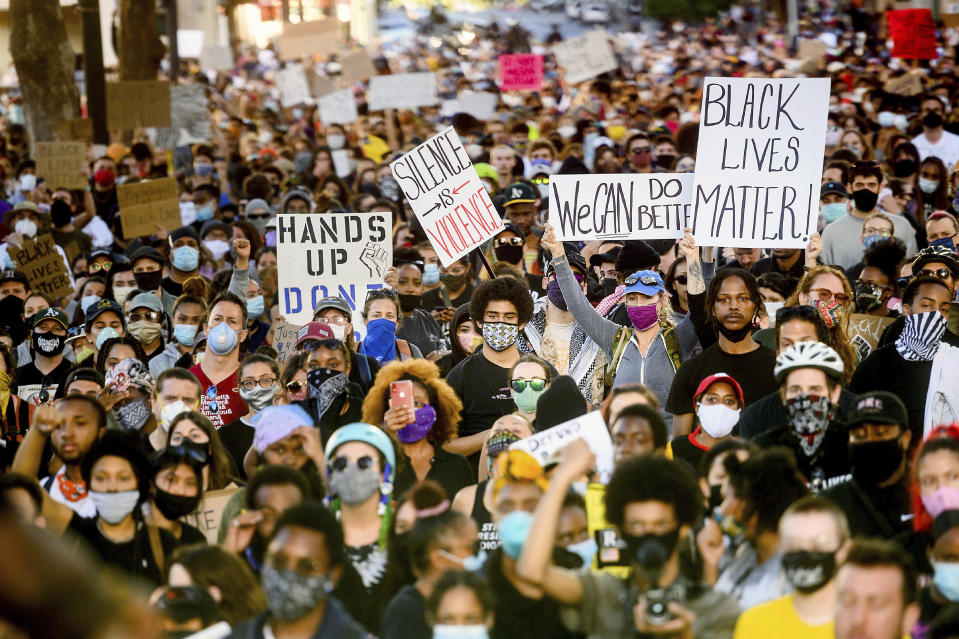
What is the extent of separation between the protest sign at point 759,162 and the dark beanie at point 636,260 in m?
0.35

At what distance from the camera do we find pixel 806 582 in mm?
4316

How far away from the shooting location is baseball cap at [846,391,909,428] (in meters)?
5.25

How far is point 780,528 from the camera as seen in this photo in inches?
180

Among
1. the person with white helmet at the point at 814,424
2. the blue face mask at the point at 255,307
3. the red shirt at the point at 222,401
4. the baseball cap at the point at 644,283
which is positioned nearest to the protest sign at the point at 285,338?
the blue face mask at the point at 255,307

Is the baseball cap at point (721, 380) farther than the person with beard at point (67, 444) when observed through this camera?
Yes

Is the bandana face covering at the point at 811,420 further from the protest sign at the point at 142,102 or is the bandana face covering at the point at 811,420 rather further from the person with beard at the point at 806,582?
the protest sign at the point at 142,102

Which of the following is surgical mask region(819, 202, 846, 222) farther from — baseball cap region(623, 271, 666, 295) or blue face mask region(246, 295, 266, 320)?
blue face mask region(246, 295, 266, 320)

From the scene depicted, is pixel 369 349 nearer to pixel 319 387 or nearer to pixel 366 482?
pixel 319 387

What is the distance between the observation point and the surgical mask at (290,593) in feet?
14.3

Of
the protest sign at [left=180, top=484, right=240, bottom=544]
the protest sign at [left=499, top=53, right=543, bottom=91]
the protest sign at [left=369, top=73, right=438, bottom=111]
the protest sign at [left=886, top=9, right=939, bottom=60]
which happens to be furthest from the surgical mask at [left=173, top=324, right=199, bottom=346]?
the protest sign at [left=499, top=53, right=543, bottom=91]

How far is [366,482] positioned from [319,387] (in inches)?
64.5

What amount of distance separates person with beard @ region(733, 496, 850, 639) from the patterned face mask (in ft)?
9.90

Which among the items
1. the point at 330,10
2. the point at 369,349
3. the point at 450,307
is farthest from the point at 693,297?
the point at 330,10

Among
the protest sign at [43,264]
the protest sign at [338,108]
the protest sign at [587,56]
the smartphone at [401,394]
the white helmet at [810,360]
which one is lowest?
the protest sign at [338,108]
